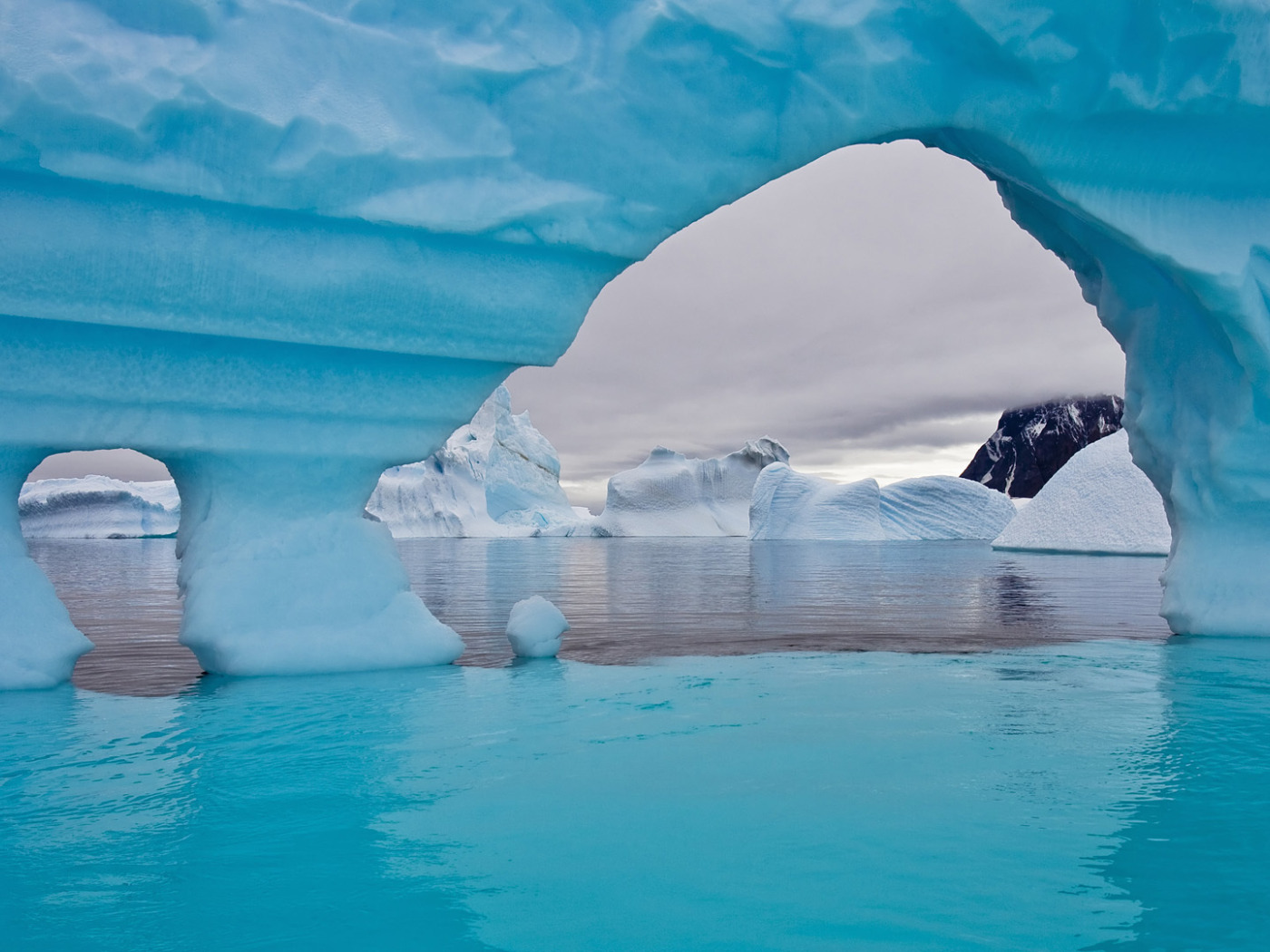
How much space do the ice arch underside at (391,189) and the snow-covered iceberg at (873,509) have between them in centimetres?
2599

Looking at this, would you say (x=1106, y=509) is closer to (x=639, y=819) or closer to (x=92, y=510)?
(x=639, y=819)

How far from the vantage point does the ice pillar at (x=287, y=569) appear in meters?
4.75

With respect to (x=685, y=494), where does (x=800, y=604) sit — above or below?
below

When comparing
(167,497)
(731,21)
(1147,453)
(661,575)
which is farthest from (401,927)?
(167,497)

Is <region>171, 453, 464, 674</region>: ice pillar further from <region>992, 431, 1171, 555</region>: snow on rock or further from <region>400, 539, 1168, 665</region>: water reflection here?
<region>992, 431, 1171, 555</region>: snow on rock

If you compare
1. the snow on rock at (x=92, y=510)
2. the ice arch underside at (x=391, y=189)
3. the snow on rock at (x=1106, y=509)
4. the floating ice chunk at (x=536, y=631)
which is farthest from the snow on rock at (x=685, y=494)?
the ice arch underside at (x=391, y=189)

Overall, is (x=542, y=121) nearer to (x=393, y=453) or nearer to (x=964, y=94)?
(x=393, y=453)

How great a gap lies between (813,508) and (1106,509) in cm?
1439

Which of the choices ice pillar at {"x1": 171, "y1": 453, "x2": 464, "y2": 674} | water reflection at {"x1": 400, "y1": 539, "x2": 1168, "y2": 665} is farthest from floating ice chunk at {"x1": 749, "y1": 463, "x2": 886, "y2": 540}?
ice pillar at {"x1": 171, "y1": 453, "x2": 464, "y2": 674}

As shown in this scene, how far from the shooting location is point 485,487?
4447 cm

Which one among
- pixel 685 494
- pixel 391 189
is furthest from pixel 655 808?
pixel 685 494

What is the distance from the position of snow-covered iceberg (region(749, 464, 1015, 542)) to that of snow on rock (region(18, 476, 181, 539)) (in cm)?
2682

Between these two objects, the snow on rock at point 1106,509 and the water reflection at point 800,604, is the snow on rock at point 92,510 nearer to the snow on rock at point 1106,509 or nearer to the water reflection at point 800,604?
the water reflection at point 800,604

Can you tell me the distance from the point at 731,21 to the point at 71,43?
11.0 feet
